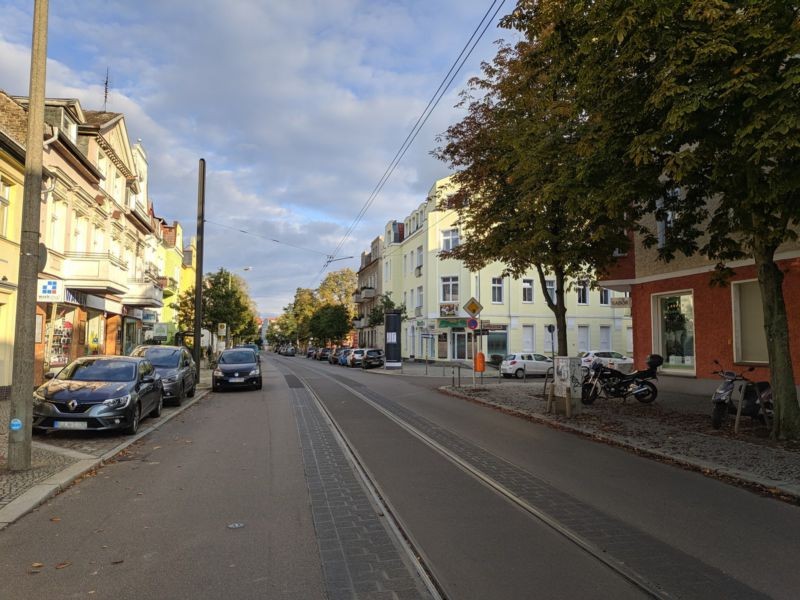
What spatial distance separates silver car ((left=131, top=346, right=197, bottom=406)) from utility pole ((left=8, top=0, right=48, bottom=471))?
8306 millimetres

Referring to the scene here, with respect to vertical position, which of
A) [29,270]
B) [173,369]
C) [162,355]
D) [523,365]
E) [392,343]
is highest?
[29,270]

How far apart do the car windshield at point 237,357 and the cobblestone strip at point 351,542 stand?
1517cm

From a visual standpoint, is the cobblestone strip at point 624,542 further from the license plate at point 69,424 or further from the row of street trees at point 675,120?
the license plate at point 69,424

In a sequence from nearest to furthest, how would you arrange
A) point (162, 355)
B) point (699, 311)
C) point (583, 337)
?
1. point (699, 311)
2. point (162, 355)
3. point (583, 337)

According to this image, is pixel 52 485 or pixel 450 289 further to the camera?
pixel 450 289

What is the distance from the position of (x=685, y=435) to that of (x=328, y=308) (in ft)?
210

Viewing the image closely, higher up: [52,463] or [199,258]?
[199,258]

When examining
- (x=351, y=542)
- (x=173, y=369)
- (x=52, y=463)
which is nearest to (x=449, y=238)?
(x=173, y=369)

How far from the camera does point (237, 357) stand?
930 inches

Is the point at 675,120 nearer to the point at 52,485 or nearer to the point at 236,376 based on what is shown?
the point at 52,485

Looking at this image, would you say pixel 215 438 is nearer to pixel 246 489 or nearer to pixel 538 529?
pixel 246 489

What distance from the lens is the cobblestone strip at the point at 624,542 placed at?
4199mm

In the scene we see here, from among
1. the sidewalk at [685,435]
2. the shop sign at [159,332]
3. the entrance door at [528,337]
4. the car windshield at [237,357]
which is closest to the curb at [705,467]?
the sidewalk at [685,435]

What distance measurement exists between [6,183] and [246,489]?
14.7 meters
